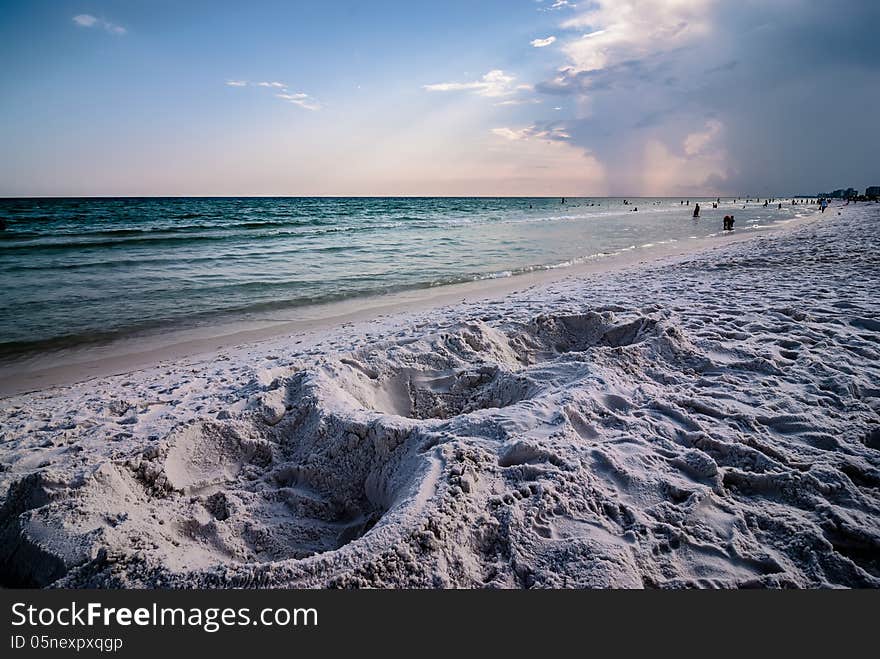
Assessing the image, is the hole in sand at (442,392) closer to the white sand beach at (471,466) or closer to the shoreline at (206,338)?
the white sand beach at (471,466)

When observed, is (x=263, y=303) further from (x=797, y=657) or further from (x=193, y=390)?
(x=797, y=657)

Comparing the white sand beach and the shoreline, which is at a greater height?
the white sand beach

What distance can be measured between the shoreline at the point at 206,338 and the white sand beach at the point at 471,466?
2.34ft

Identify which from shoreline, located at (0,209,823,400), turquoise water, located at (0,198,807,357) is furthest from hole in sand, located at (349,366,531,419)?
turquoise water, located at (0,198,807,357)

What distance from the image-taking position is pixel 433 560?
5.95ft

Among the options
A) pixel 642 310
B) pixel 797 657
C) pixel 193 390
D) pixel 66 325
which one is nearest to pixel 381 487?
pixel 797 657

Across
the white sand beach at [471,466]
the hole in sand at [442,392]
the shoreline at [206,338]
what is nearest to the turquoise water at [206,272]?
the shoreline at [206,338]

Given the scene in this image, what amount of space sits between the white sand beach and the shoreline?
0.71 m

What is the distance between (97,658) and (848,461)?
3.72m

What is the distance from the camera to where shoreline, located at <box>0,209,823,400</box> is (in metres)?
5.22

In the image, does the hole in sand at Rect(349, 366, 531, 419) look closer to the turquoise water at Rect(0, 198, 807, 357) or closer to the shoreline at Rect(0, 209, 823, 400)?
the shoreline at Rect(0, 209, 823, 400)

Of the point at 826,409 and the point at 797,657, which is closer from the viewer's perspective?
the point at 797,657

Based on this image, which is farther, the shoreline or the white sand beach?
the shoreline

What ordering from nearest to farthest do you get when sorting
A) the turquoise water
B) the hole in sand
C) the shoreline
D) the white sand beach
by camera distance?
the white sand beach → the hole in sand → the shoreline → the turquoise water
